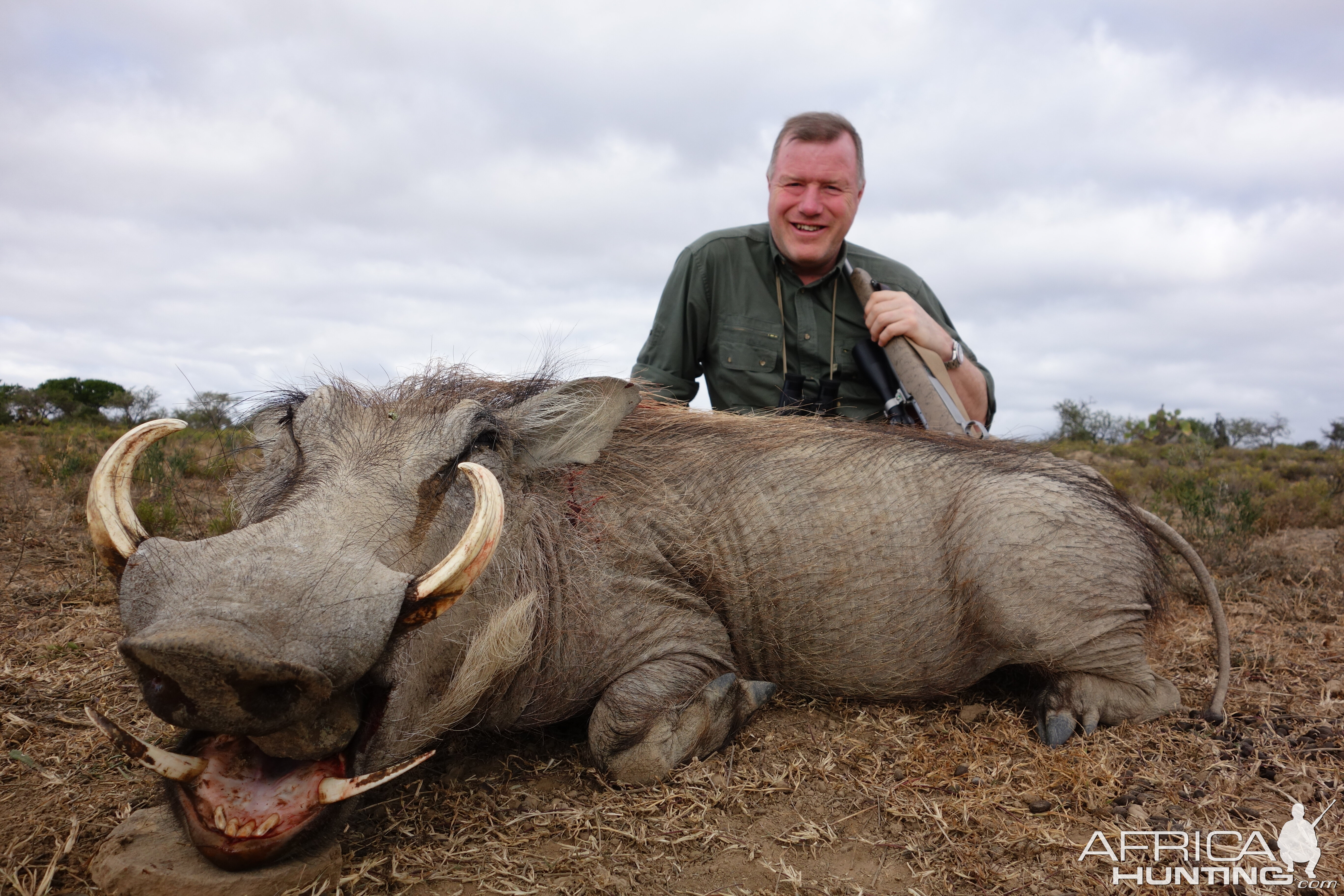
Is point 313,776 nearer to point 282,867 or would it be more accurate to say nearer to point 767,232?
point 282,867

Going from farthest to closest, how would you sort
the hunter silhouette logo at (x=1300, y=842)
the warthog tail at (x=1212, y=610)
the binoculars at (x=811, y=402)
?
the binoculars at (x=811, y=402) < the warthog tail at (x=1212, y=610) < the hunter silhouette logo at (x=1300, y=842)

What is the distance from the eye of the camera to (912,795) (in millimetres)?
2398

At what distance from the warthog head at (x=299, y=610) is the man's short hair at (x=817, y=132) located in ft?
10.6

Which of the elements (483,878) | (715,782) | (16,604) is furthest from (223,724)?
(16,604)

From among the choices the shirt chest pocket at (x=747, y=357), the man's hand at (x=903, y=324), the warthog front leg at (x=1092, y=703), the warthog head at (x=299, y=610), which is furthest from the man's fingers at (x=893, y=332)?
the warthog head at (x=299, y=610)

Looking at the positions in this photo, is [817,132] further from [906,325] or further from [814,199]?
[906,325]

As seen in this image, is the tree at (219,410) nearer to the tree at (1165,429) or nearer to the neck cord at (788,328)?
the neck cord at (788,328)

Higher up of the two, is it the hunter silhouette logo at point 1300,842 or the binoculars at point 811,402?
the binoculars at point 811,402

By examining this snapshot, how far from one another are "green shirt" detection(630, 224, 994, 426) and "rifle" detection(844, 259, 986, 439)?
0.33 m

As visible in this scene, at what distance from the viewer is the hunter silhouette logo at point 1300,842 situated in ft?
6.85

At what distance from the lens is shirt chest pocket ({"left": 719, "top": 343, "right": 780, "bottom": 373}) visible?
478 cm

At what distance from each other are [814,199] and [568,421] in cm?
255

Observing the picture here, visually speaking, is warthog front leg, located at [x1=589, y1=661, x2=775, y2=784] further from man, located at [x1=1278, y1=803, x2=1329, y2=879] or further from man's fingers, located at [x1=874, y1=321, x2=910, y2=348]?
man's fingers, located at [x1=874, y1=321, x2=910, y2=348]

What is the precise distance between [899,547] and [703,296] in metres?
2.44
